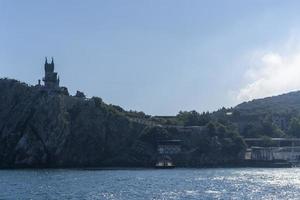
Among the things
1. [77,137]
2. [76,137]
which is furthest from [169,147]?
[76,137]

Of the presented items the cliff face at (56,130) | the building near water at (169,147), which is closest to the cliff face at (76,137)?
the cliff face at (56,130)

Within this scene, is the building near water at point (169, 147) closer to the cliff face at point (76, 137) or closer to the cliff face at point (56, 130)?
the cliff face at point (76, 137)

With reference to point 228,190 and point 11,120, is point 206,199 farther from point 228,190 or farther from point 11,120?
point 11,120

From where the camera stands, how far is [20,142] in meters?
174

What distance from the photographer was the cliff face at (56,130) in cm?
17275

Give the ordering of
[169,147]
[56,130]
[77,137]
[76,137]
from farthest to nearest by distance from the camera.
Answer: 1. [169,147]
2. [77,137]
3. [76,137]
4. [56,130]

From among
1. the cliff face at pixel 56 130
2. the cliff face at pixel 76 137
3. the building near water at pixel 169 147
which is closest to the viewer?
the cliff face at pixel 56 130

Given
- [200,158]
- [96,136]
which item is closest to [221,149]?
[200,158]

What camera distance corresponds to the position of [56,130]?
175 m

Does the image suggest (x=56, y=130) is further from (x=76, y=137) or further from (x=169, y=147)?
(x=169, y=147)

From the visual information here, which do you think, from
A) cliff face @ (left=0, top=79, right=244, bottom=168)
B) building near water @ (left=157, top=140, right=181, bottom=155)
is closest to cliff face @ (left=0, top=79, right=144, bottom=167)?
cliff face @ (left=0, top=79, right=244, bottom=168)

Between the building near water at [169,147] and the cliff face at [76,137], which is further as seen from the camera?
the building near water at [169,147]

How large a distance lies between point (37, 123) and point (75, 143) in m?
11.5

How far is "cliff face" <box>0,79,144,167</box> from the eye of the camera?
567 ft
